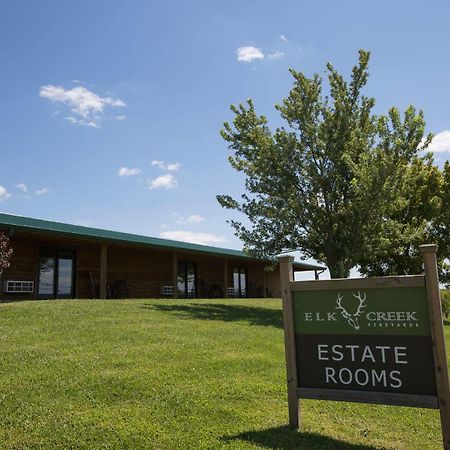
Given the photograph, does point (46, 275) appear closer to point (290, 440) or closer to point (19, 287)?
point (19, 287)

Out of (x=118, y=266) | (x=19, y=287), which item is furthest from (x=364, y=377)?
(x=118, y=266)

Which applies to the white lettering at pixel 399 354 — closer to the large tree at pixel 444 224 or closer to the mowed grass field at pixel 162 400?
the mowed grass field at pixel 162 400

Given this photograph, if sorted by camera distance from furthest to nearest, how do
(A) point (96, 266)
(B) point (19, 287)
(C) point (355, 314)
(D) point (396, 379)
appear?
(A) point (96, 266)
(B) point (19, 287)
(C) point (355, 314)
(D) point (396, 379)

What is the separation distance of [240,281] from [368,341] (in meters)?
26.4

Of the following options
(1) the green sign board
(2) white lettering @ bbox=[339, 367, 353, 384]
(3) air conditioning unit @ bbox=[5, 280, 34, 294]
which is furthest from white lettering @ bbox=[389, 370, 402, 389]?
(3) air conditioning unit @ bbox=[5, 280, 34, 294]

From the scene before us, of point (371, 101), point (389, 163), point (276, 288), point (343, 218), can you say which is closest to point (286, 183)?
point (343, 218)

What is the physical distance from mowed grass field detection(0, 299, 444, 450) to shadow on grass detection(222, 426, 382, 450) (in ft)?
0.04

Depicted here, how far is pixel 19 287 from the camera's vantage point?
17.6 metres

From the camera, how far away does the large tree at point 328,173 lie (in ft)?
53.3

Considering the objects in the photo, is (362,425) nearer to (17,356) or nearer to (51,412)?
(51,412)

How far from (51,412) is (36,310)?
276 inches

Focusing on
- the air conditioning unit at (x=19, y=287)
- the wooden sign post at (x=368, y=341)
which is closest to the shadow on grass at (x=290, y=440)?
the wooden sign post at (x=368, y=341)

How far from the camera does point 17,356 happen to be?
7.50 meters

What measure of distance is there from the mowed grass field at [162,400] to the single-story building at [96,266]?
839 centimetres
